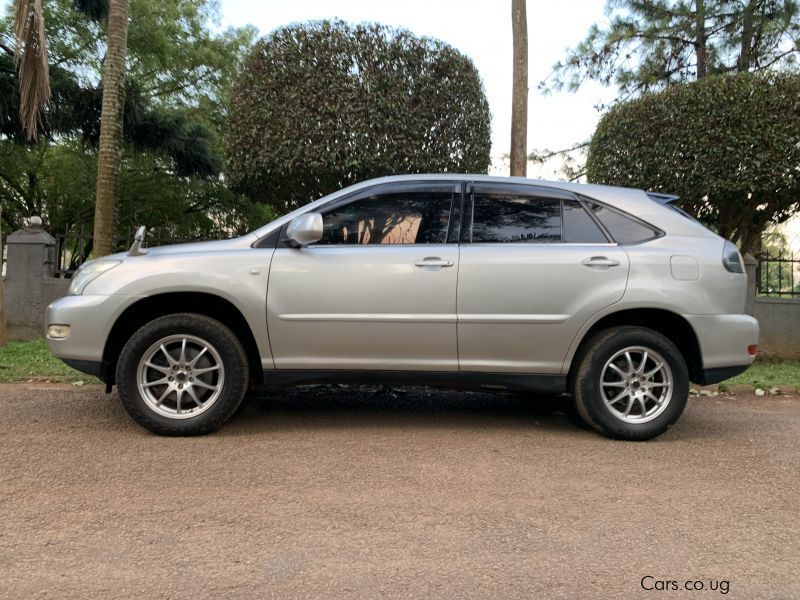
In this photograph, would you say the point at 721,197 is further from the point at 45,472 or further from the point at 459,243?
the point at 45,472

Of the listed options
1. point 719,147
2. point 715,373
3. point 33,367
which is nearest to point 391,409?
point 715,373

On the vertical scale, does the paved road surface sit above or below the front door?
below

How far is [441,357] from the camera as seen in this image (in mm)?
4711

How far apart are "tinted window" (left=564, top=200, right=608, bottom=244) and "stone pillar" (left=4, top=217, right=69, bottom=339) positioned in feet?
25.8

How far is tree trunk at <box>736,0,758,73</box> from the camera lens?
14266 mm

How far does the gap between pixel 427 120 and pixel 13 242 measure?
6272mm

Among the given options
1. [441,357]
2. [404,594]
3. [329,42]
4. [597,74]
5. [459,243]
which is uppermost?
[597,74]

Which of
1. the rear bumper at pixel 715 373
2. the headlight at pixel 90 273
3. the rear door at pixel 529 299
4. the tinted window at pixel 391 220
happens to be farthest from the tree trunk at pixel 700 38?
the headlight at pixel 90 273

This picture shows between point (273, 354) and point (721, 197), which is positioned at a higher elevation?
point (721, 197)

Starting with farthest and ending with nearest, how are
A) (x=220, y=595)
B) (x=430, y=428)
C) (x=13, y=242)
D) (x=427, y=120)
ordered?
(x=13, y=242)
(x=427, y=120)
(x=430, y=428)
(x=220, y=595)

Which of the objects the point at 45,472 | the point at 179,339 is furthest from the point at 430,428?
the point at 45,472

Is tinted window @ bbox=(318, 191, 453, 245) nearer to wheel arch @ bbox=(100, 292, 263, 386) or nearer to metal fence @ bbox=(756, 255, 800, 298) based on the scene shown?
wheel arch @ bbox=(100, 292, 263, 386)

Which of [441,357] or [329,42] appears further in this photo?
[329,42]

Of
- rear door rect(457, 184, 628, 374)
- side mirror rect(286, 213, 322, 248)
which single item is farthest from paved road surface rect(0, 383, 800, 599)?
side mirror rect(286, 213, 322, 248)
